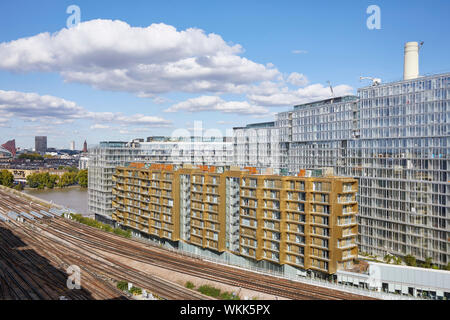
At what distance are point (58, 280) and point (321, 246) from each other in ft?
135

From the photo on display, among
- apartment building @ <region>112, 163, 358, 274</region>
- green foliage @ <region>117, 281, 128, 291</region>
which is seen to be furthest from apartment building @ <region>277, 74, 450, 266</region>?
green foliage @ <region>117, 281, 128, 291</region>

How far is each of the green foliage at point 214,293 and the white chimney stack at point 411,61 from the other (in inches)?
2261

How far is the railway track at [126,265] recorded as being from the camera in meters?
55.7

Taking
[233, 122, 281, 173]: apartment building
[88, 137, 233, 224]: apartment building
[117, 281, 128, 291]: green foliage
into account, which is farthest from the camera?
[233, 122, 281, 173]: apartment building

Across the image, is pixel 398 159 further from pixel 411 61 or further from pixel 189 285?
pixel 189 285

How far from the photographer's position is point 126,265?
70125 millimetres

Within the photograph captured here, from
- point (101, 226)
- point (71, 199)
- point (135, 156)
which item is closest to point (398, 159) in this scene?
point (101, 226)

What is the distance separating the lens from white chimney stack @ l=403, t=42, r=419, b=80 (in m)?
79.2

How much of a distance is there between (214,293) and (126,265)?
22416 millimetres

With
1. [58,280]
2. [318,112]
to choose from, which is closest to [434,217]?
[318,112]

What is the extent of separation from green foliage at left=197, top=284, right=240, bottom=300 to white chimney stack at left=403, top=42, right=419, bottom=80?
57.4 m

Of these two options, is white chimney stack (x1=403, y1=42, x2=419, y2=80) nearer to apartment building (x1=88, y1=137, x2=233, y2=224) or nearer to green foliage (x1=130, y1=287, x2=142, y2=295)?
green foliage (x1=130, y1=287, x2=142, y2=295)

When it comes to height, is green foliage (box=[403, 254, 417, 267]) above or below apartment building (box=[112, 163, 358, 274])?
below

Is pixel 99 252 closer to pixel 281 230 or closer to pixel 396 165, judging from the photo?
pixel 281 230
